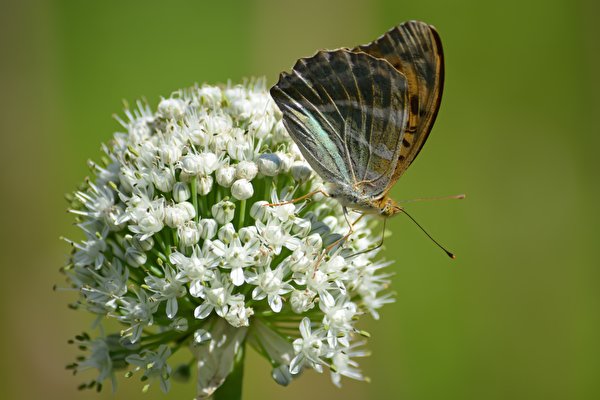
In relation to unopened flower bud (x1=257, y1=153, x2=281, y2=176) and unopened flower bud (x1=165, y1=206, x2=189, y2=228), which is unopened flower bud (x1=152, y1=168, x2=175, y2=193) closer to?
unopened flower bud (x1=165, y1=206, x2=189, y2=228)

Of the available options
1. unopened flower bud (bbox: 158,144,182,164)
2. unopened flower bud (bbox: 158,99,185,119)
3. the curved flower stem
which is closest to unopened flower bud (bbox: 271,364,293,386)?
the curved flower stem

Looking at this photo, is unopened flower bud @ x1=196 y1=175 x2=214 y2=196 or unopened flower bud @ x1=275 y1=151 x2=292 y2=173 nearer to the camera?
unopened flower bud @ x1=196 y1=175 x2=214 y2=196

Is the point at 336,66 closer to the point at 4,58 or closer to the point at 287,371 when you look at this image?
the point at 287,371

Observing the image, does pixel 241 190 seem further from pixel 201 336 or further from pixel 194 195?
pixel 201 336

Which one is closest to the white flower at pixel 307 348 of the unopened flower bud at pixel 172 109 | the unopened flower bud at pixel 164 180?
the unopened flower bud at pixel 164 180

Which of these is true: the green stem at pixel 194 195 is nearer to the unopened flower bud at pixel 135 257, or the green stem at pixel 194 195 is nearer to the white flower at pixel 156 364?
the unopened flower bud at pixel 135 257

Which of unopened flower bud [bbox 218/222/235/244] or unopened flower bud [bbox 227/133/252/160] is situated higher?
unopened flower bud [bbox 227/133/252/160]

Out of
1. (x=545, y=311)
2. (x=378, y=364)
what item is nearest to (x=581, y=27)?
(x=545, y=311)
